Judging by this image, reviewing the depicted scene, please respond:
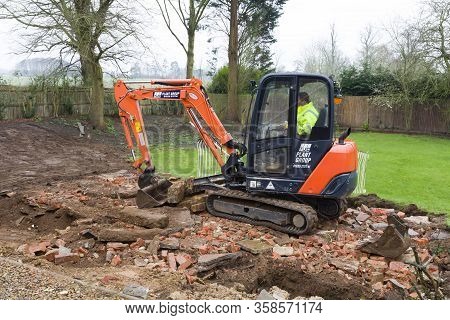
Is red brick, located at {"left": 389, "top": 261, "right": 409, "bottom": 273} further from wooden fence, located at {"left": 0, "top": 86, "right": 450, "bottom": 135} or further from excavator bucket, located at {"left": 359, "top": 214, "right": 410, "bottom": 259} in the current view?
wooden fence, located at {"left": 0, "top": 86, "right": 450, "bottom": 135}

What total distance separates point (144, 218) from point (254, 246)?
194cm

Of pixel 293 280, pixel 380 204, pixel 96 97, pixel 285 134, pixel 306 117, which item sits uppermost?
pixel 96 97

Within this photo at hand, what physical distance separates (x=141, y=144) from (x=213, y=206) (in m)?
1.93

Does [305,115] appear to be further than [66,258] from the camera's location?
Yes

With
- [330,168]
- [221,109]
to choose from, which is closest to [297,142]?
[330,168]

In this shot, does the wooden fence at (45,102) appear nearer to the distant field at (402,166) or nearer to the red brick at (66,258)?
the distant field at (402,166)

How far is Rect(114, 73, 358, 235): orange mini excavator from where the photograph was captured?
7.89 m

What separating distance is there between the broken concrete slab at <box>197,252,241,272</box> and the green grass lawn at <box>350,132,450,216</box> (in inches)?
200

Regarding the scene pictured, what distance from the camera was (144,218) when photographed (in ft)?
26.3

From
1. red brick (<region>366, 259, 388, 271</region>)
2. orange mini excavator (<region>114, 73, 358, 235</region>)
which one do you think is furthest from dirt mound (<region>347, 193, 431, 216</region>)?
red brick (<region>366, 259, 388, 271</region>)

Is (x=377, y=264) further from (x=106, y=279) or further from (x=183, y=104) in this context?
(x=183, y=104)

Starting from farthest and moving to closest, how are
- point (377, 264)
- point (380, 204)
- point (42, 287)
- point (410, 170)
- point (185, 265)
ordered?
point (410, 170), point (380, 204), point (377, 264), point (185, 265), point (42, 287)

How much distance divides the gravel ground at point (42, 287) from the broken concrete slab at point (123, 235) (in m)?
1.77

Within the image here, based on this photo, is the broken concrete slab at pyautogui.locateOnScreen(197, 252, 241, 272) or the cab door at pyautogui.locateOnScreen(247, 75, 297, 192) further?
the cab door at pyautogui.locateOnScreen(247, 75, 297, 192)
